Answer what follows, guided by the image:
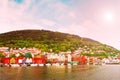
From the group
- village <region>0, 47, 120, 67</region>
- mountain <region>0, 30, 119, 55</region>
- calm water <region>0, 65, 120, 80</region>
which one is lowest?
calm water <region>0, 65, 120, 80</region>

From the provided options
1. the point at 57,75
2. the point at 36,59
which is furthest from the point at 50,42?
the point at 57,75

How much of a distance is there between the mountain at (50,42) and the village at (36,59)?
4706mm

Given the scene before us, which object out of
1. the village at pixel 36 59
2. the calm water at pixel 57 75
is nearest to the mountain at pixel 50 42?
the village at pixel 36 59

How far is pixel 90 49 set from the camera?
110438mm

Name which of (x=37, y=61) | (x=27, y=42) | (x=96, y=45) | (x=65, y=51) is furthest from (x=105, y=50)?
(x=37, y=61)

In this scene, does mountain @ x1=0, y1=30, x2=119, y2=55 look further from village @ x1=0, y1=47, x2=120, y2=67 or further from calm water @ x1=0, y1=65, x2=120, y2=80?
calm water @ x1=0, y1=65, x2=120, y2=80

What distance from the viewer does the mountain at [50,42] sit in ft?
329

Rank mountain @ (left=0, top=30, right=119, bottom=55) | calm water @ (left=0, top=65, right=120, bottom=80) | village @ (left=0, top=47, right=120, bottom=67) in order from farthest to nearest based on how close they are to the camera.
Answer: mountain @ (left=0, top=30, right=119, bottom=55)
village @ (left=0, top=47, right=120, bottom=67)
calm water @ (left=0, top=65, right=120, bottom=80)

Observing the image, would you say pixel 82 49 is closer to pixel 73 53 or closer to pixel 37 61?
pixel 73 53

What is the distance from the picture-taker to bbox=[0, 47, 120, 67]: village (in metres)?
78.6

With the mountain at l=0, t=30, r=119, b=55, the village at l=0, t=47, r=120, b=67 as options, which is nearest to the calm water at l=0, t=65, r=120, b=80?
the village at l=0, t=47, r=120, b=67

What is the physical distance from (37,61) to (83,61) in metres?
17.3

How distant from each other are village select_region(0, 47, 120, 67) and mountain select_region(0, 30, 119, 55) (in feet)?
15.4

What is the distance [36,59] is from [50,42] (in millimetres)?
24334
